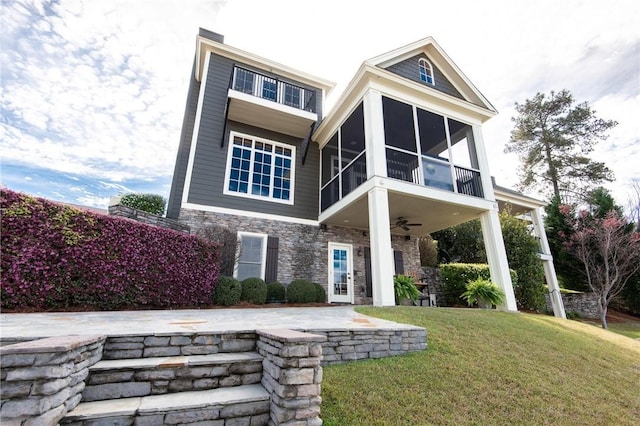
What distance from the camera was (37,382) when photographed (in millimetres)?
1512

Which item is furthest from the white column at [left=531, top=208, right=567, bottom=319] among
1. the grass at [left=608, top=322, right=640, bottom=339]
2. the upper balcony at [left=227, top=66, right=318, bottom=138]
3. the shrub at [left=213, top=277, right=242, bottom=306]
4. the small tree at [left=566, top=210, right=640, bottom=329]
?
the shrub at [left=213, top=277, right=242, bottom=306]

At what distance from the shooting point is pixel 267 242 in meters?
8.44

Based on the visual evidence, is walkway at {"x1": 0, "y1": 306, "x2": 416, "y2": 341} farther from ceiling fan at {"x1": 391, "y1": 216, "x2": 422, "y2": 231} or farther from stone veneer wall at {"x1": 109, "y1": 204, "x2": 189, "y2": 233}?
ceiling fan at {"x1": 391, "y1": 216, "x2": 422, "y2": 231}

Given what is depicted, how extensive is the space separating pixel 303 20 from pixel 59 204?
6345mm

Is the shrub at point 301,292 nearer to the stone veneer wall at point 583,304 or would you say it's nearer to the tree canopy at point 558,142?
the stone veneer wall at point 583,304

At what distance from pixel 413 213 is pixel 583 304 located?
38.0 ft

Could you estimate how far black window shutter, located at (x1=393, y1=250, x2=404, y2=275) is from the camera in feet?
32.8

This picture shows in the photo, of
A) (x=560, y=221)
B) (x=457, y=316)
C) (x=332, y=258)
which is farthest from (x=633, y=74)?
(x=332, y=258)

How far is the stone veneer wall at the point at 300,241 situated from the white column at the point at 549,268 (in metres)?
8.11

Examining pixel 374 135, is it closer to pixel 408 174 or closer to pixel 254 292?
pixel 408 174

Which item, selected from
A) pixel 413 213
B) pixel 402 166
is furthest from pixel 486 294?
pixel 402 166

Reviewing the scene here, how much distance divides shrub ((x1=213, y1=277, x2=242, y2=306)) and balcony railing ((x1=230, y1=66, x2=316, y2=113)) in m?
6.06

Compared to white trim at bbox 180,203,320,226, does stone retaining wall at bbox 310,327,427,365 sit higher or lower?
lower

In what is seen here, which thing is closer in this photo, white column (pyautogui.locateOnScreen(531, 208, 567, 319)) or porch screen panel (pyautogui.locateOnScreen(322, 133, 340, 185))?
porch screen panel (pyautogui.locateOnScreen(322, 133, 340, 185))
